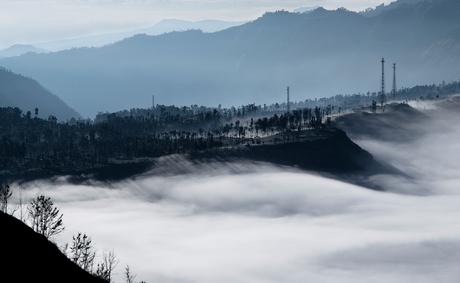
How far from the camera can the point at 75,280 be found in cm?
6700

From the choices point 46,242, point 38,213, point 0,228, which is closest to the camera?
point 0,228

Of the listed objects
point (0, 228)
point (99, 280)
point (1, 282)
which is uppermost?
point (0, 228)

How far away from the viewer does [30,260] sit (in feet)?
211

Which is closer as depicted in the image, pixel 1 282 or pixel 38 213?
pixel 1 282

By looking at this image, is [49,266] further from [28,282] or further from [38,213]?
[38,213]

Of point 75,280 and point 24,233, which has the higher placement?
point 24,233

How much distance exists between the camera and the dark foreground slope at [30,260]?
6172cm

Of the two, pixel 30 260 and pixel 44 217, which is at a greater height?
pixel 30 260

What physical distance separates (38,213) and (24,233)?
31009mm

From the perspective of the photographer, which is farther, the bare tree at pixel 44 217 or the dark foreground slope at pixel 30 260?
the bare tree at pixel 44 217

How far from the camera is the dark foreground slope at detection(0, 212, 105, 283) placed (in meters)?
61.7

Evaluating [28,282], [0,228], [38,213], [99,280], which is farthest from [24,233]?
[38,213]

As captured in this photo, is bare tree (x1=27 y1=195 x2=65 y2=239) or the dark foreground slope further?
bare tree (x1=27 y1=195 x2=65 y2=239)

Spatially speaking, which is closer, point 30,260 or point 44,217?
point 30,260
